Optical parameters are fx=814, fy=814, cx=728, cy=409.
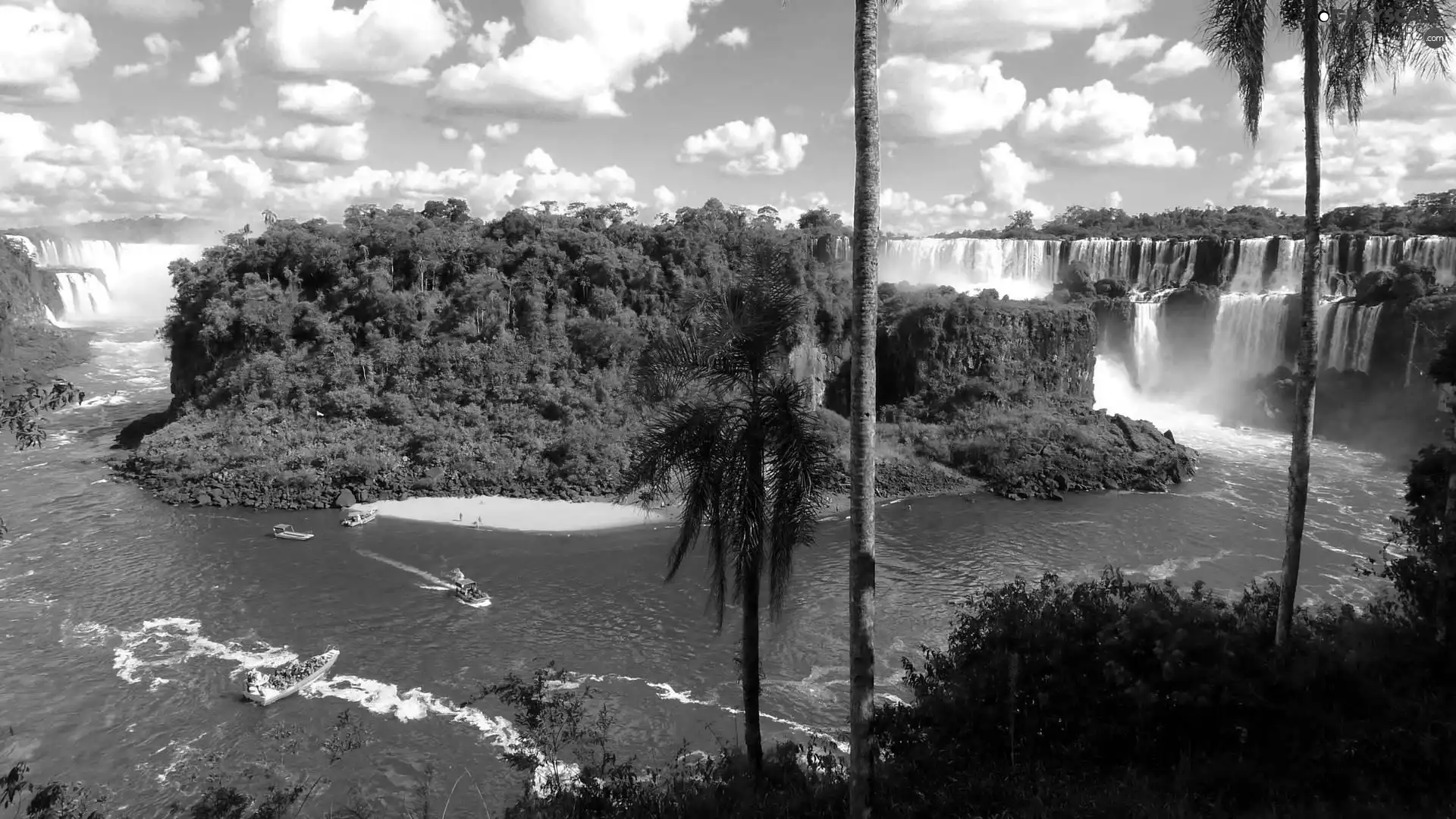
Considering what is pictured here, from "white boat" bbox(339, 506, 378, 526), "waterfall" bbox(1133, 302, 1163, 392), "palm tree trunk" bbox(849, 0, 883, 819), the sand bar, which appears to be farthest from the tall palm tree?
"waterfall" bbox(1133, 302, 1163, 392)

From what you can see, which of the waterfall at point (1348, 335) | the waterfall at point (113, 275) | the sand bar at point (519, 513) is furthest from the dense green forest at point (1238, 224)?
the waterfall at point (113, 275)

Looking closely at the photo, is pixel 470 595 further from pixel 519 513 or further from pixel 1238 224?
pixel 1238 224

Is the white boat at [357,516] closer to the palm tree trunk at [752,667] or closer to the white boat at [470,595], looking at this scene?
the white boat at [470,595]

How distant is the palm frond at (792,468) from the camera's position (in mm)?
10102

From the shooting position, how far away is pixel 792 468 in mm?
10086

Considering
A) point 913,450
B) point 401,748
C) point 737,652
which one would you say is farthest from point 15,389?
point 913,450

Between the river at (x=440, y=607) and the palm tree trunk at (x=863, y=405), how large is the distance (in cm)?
1158

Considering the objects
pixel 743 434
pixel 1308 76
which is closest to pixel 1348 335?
pixel 1308 76

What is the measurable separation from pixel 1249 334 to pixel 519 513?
44.9 m

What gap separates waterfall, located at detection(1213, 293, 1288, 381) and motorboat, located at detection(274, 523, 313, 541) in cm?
5233

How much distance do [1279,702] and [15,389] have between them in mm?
49508

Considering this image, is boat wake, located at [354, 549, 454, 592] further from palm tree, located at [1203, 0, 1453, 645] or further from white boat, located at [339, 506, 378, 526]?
palm tree, located at [1203, 0, 1453, 645]

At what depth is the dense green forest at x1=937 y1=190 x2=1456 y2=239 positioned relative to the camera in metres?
56.5

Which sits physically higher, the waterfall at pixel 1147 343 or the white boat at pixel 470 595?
the waterfall at pixel 1147 343
